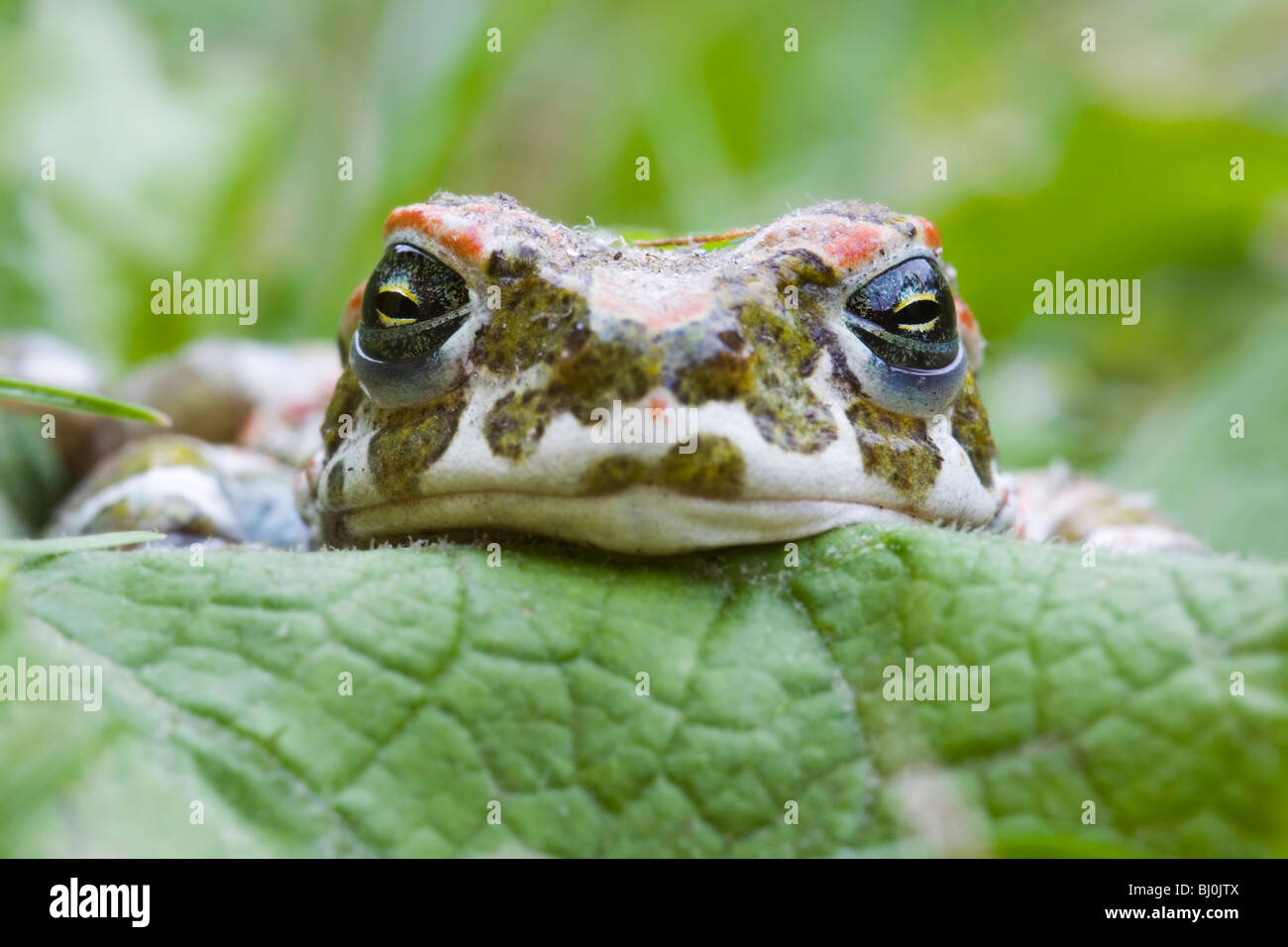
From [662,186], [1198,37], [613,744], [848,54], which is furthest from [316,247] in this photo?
[1198,37]

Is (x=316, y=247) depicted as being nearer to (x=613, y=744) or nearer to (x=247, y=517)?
(x=247, y=517)

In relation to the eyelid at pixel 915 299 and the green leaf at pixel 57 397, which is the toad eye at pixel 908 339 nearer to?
the eyelid at pixel 915 299

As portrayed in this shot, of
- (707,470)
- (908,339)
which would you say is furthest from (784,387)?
(908,339)

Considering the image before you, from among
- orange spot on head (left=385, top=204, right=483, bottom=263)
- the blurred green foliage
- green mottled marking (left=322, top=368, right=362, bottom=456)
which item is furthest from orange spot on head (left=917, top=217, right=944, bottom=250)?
the blurred green foliage

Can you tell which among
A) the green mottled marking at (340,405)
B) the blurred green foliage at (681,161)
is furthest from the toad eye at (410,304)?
the blurred green foliage at (681,161)

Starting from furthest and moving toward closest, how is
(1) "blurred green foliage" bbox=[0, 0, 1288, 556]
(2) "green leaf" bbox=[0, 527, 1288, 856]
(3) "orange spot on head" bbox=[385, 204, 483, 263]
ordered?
1. (1) "blurred green foliage" bbox=[0, 0, 1288, 556]
2. (3) "orange spot on head" bbox=[385, 204, 483, 263]
3. (2) "green leaf" bbox=[0, 527, 1288, 856]

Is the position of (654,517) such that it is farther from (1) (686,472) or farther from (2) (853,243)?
(2) (853,243)

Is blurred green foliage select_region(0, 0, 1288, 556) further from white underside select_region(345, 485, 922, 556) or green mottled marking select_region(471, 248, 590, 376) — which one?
white underside select_region(345, 485, 922, 556)
